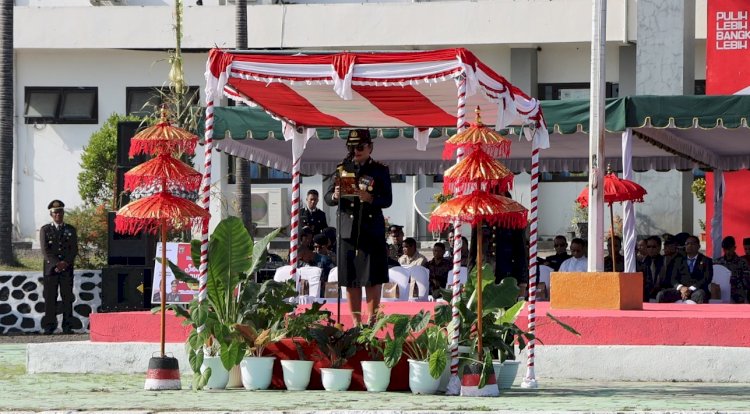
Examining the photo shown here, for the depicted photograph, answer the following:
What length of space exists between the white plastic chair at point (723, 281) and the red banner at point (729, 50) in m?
5.60

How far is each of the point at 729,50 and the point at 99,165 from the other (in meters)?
16.6

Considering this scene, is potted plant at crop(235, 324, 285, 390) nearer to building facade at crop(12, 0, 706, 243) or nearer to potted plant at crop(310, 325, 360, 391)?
potted plant at crop(310, 325, 360, 391)

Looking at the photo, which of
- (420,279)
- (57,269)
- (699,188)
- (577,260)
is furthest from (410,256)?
(699,188)

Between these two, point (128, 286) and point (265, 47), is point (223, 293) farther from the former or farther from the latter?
point (265, 47)

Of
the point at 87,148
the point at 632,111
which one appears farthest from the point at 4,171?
the point at 632,111

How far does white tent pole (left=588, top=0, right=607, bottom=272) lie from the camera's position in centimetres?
1492

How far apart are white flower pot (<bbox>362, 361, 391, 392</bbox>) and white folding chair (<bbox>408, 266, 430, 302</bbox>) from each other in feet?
22.1

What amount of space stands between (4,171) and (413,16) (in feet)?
35.0

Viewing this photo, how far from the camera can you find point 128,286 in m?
20.0

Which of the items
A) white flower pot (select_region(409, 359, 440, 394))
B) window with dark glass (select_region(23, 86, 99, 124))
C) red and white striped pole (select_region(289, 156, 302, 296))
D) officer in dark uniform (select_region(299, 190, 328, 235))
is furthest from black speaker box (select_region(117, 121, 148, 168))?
window with dark glass (select_region(23, 86, 99, 124))

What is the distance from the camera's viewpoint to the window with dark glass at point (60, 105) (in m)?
37.2

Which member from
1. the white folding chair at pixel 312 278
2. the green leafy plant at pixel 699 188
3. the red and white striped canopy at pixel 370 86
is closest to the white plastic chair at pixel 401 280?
the white folding chair at pixel 312 278

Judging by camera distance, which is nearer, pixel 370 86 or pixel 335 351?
pixel 335 351

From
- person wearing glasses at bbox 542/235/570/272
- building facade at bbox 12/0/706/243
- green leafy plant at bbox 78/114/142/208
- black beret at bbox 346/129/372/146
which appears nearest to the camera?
black beret at bbox 346/129/372/146
